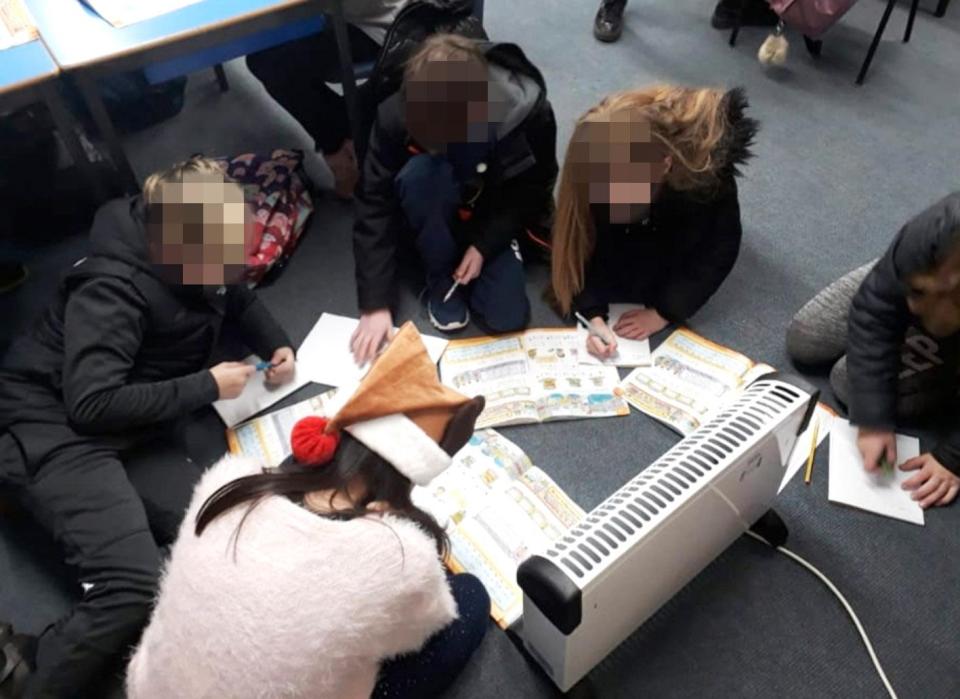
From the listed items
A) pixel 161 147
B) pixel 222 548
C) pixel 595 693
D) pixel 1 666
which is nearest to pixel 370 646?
pixel 222 548

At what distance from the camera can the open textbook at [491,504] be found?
4.42ft

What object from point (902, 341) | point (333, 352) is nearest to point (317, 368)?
point (333, 352)

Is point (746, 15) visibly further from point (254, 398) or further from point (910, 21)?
point (254, 398)

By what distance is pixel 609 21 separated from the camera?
2717 mm

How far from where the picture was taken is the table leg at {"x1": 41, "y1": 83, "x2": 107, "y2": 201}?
1.45 meters

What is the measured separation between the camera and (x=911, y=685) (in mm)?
1242

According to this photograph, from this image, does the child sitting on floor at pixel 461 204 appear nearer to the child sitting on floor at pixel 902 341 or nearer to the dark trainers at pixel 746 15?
the child sitting on floor at pixel 902 341

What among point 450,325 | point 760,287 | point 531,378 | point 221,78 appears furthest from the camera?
point 221,78

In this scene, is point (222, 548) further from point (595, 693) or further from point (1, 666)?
point (595, 693)

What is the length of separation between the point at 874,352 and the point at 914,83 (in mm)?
1652

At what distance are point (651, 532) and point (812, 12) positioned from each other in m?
2.24

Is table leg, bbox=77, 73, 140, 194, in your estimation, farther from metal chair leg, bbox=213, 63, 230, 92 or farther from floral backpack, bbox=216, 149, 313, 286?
metal chair leg, bbox=213, 63, 230, 92

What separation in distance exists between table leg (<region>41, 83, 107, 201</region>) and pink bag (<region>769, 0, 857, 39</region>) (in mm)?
2252

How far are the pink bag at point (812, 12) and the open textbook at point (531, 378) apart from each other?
1.61m
